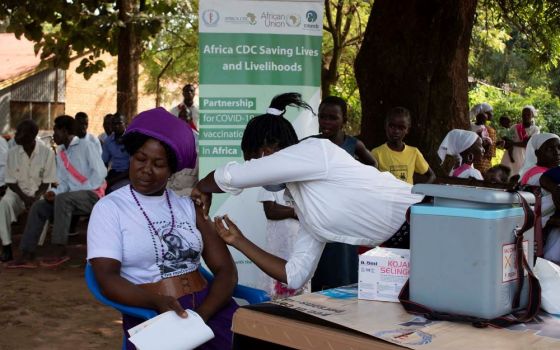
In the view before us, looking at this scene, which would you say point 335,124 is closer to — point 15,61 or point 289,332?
point 289,332

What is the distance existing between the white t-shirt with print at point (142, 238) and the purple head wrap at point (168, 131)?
0.24 meters

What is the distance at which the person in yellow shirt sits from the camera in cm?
574

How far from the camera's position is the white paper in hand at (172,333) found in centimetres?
262

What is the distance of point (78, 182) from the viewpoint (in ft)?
27.7

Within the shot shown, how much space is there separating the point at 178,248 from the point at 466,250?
1453mm

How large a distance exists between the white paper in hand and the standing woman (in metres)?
0.36

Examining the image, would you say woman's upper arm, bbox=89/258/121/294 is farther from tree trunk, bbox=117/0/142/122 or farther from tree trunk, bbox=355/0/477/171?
tree trunk, bbox=117/0/142/122

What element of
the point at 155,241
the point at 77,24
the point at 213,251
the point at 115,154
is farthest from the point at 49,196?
the point at 155,241

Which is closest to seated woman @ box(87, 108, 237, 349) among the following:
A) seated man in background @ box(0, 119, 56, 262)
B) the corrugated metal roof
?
seated man in background @ box(0, 119, 56, 262)

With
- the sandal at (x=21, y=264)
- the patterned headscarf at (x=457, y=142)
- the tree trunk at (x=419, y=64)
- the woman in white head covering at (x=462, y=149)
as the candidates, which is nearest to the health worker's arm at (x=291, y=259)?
the woman in white head covering at (x=462, y=149)

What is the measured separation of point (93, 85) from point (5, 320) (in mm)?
26724

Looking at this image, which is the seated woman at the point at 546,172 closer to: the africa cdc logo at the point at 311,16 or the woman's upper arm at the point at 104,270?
the africa cdc logo at the point at 311,16

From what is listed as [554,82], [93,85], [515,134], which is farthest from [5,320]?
[554,82]

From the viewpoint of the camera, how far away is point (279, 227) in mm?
4820
